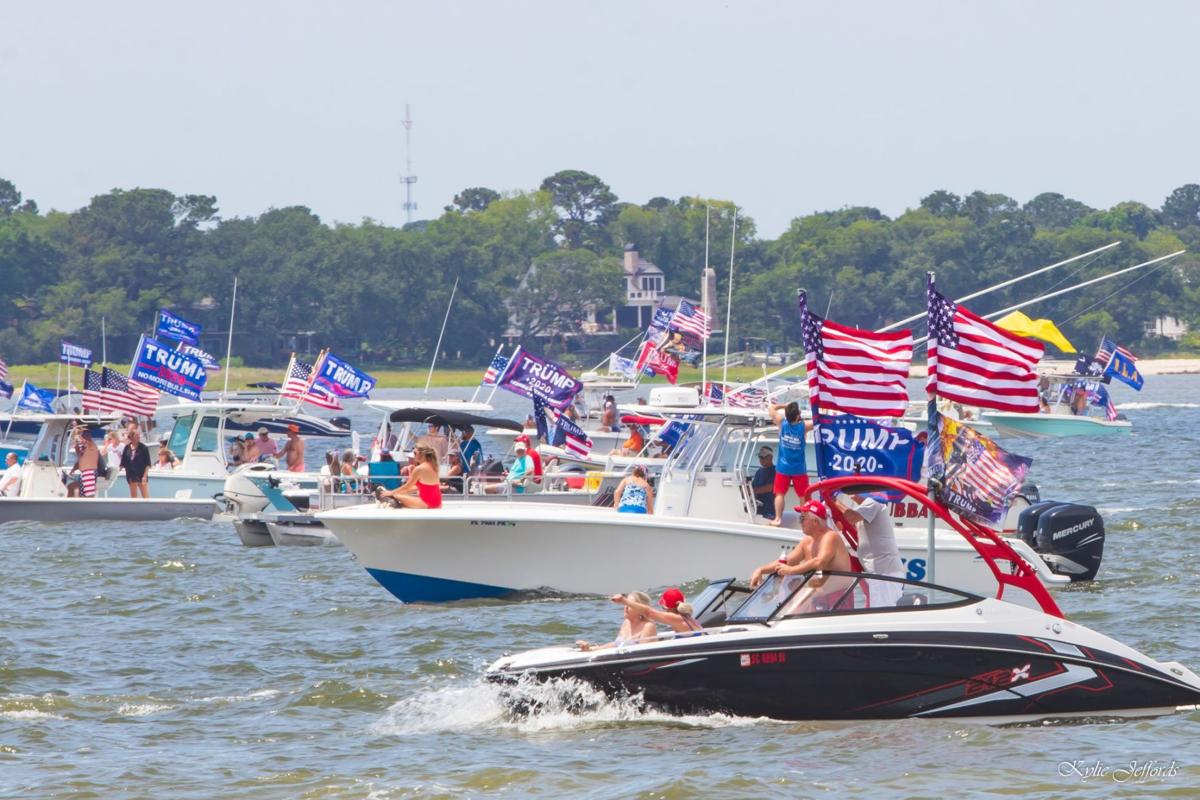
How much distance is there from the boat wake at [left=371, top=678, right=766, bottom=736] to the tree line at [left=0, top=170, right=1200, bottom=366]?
124502 millimetres

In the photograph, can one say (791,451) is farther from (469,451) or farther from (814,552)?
(469,451)

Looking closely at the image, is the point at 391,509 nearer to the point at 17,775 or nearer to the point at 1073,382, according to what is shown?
the point at 17,775

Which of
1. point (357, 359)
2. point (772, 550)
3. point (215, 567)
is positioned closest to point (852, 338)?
point (772, 550)

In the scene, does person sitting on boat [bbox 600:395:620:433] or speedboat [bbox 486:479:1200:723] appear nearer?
speedboat [bbox 486:479:1200:723]

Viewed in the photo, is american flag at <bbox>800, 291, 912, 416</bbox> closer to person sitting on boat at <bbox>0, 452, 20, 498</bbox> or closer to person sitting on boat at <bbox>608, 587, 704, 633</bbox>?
person sitting on boat at <bbox>608, 587, 704, 633</bbox>

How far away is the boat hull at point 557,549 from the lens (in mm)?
19750

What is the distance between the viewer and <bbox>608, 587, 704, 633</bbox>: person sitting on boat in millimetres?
14305

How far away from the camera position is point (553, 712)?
1430 centimetres

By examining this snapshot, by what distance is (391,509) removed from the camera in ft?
67.1

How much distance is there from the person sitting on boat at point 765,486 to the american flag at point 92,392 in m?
16.0

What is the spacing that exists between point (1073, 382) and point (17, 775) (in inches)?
2050

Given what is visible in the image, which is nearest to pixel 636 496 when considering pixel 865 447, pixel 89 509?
pixel 865 447

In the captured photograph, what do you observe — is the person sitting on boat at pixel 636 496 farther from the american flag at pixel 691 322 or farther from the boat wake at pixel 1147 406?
the boat wake at pixel 1147 406

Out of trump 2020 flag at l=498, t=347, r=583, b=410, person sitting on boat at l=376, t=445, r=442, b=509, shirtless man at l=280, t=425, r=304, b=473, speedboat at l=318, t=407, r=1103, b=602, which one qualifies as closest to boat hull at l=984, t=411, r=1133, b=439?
trump 2020 flag at l=498, t=347, r=583, b=410
